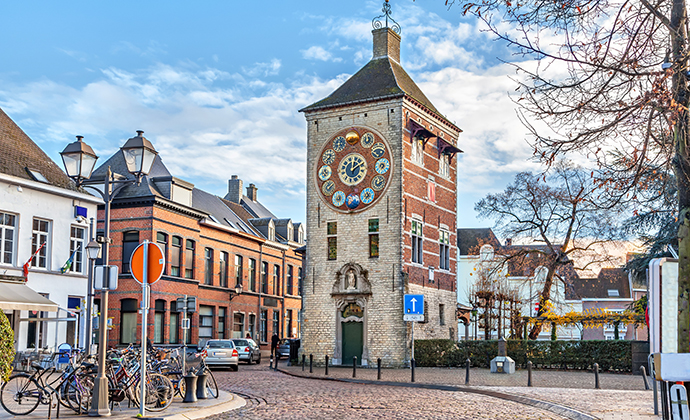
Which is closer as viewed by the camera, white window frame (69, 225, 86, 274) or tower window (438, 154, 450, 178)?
white window frame (69, 225, 86, 274)

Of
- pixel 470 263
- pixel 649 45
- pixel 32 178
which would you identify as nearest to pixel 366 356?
pixel 32 178

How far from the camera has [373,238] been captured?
32312 mm

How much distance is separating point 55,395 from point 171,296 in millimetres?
25479

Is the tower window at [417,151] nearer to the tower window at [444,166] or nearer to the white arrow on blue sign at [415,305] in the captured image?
the tower window at [444,166]

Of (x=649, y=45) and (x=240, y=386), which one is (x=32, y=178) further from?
(x=649, y=45)

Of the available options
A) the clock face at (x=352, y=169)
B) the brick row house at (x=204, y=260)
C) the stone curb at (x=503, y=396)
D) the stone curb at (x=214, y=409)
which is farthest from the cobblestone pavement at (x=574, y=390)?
the brick row house at (x=204, y=260)

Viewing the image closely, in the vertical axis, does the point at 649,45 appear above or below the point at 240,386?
above

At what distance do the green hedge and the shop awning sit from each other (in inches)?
625

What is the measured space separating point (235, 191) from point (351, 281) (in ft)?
80.3

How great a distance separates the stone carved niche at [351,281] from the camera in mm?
31953

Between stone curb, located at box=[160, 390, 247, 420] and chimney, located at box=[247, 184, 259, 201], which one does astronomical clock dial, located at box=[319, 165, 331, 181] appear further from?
chimney, located at box=[247, 184, 259, 201]

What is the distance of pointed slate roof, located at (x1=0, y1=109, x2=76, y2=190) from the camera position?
85.0 feet

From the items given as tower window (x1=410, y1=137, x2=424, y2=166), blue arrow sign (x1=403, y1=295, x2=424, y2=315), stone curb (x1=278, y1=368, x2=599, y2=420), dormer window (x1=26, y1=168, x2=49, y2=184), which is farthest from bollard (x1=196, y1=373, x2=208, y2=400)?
tower window (x1=410, y1=137, x2=424, y2=166)

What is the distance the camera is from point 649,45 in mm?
8641
